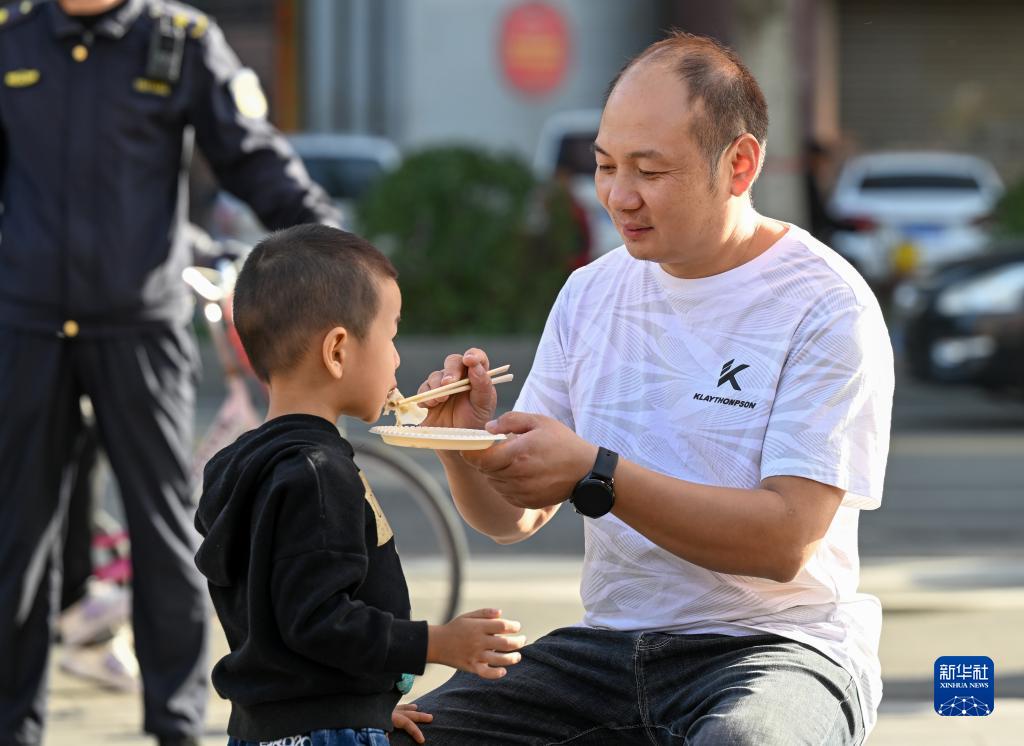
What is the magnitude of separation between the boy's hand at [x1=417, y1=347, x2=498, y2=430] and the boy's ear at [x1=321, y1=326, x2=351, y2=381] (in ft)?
0.91

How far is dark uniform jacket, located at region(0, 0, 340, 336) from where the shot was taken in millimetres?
4027

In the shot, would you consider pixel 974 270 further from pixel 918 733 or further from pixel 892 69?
pixel 892 69

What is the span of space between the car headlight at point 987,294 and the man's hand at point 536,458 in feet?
27.8

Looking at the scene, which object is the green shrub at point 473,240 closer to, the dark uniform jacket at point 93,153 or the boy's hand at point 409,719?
the dark uniform jacket at point 93,153

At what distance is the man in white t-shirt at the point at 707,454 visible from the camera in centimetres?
267

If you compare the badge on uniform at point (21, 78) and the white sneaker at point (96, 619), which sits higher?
the badge on uniform at point (21, 78)

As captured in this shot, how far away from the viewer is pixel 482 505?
3.01 meters

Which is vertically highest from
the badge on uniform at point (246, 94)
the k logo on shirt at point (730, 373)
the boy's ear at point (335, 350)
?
the badge on uniform at point (246, 94)

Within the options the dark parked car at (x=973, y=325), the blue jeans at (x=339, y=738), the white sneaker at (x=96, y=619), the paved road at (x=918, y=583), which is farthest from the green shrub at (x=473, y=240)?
the blue jeans at (x=339, y=738)

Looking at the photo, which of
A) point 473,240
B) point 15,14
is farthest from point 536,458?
point 473,240

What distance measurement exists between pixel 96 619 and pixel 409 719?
95.1 inches

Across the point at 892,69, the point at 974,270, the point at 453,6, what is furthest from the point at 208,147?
the point at 892,69

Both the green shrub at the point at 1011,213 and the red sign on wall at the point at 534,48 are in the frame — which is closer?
the green shrub at the point at 1011,213

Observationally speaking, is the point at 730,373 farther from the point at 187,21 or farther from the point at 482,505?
the point at 187,21
